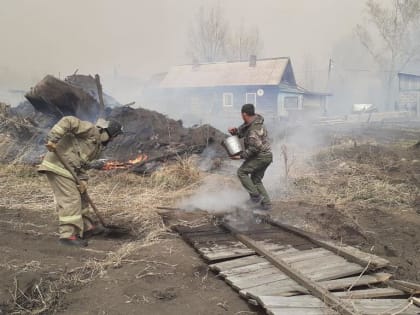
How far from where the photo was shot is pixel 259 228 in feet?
18.5

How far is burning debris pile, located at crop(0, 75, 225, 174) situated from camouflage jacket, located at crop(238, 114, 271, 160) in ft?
12.7

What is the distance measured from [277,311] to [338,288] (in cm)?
82

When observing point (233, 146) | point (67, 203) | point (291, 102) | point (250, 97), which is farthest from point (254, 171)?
point (291, 102)

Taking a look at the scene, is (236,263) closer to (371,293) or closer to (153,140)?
(371,293)

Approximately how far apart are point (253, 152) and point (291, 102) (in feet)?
96.1

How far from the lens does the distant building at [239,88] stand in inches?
1245

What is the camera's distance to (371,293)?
3.44 meters

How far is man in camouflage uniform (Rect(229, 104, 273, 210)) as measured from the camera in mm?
6277

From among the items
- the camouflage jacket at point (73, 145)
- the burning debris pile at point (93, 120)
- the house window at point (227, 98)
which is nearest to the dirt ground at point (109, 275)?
the camouflage jacket at point (73, 145)

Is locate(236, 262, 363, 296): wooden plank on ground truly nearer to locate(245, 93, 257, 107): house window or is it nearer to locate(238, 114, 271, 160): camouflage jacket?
locate(238, 114, 271, 160): camouflage jacket

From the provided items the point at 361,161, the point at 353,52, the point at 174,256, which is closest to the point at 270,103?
the point at 361,161

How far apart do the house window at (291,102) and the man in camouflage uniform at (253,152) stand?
27931mm

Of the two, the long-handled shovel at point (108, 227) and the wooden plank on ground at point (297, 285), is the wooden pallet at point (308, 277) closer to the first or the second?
the wooden plank on ground at point (297, 285)

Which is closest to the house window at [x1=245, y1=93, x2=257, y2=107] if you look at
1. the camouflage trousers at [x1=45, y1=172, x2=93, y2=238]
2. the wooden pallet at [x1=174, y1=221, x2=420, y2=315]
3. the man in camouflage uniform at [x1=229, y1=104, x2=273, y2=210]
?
the man in camouflage uniform at [x1=229, y1=104, x2=273, y2=210]
